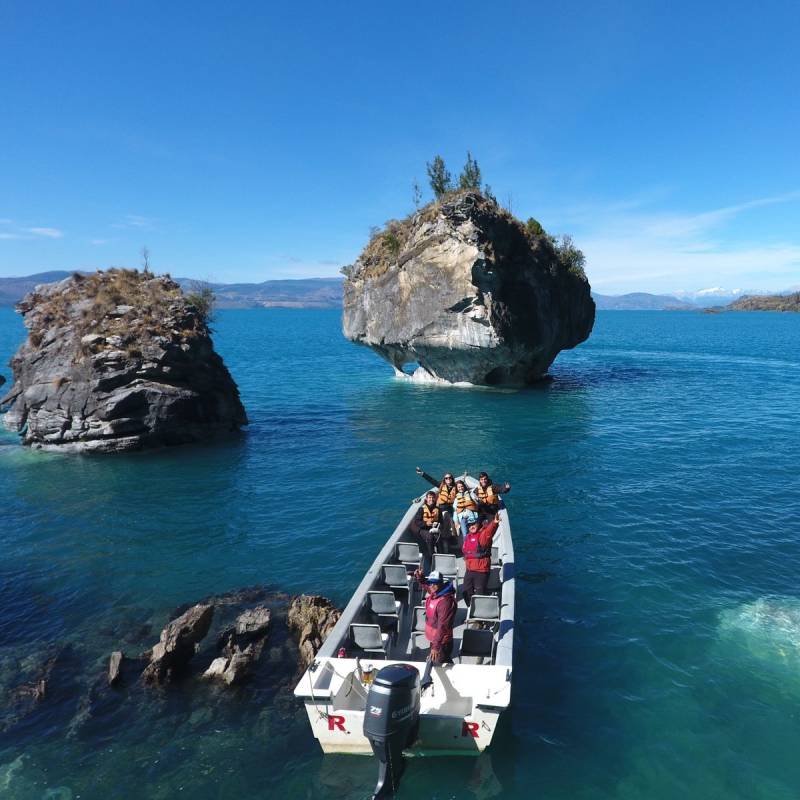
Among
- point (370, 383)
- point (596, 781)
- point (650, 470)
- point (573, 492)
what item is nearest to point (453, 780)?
point (596, 781)

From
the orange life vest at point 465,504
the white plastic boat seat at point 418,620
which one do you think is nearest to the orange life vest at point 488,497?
the orange life vest at point 465,504

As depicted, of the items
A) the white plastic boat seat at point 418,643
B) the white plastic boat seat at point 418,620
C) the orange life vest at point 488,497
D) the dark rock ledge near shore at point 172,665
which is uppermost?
the orange life vest at point 488,497

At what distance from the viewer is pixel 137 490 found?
2483 centimetres

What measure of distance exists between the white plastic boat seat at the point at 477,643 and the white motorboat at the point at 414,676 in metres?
0.02

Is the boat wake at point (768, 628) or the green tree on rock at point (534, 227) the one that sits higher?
the green tree on rock at point (534, 227)

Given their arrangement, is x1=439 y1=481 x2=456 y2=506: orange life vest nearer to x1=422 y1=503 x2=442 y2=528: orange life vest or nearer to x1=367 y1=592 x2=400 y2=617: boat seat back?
x1=422 y1=503 x2=442 y2=528: orange life vest

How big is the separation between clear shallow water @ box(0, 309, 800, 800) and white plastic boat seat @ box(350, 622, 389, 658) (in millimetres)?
1822

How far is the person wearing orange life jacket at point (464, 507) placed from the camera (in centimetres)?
1581

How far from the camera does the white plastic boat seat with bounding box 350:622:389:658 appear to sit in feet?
38.0

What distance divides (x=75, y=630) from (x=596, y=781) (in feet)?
40.6

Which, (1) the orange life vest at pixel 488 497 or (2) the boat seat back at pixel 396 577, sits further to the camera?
(1) the orange life vest at pixel 488 497

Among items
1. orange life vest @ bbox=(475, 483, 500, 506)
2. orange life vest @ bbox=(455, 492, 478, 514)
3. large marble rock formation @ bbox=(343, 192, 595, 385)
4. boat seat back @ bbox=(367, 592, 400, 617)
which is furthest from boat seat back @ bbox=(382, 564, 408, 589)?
large marble rock formation @ bbox=(343, 192, 595, 385)

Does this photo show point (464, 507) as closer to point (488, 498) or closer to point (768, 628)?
point (488, 498)

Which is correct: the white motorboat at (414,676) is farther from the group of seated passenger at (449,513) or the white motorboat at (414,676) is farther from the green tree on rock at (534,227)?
the green tree on rock at (534,227)
